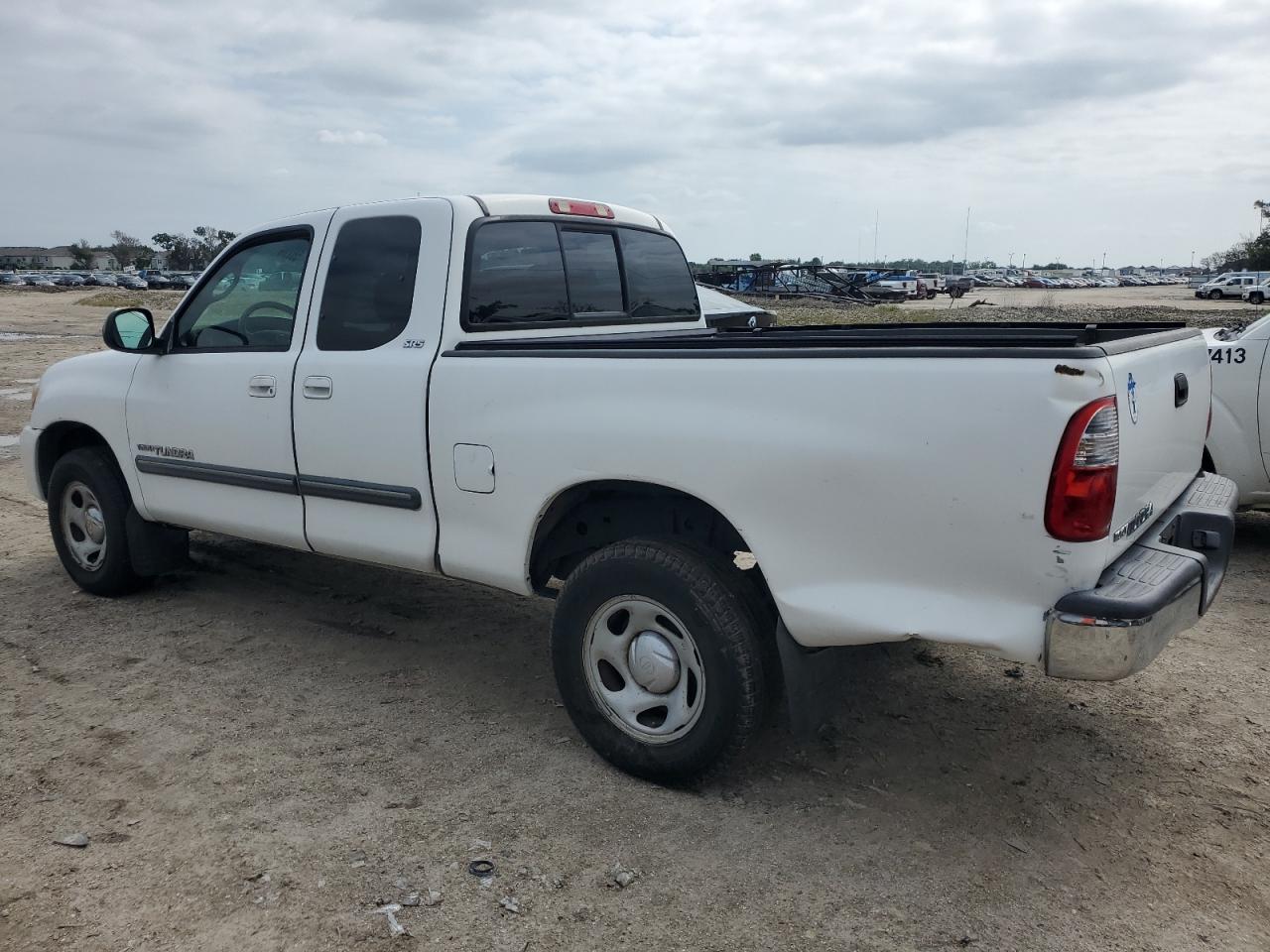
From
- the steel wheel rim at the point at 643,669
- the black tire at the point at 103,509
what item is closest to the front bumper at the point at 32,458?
the black tire at the point at 103,509

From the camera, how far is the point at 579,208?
4.66 m

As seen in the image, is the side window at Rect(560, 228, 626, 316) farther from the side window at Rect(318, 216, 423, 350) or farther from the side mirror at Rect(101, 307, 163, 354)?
the side mirror at Rect(101, 307, 163, 354)

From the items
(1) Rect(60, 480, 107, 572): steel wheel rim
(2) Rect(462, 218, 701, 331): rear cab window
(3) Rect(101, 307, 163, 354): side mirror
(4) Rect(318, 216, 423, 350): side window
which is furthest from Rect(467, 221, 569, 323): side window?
(1) Rect(60, 480, 107, 572): steel wheel rim

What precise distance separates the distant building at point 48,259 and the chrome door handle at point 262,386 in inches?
5652

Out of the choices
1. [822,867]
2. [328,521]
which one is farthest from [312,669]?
[822,867]

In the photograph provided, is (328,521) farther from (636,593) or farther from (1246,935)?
(1246,935)

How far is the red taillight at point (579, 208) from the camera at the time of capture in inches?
178

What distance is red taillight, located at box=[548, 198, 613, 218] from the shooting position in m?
4.53

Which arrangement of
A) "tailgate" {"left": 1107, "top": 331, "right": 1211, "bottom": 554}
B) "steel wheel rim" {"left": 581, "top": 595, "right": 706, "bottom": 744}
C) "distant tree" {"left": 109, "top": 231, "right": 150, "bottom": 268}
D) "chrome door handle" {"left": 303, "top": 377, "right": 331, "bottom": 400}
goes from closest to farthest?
"tailgate" {"left": 1107, "top": 331, "right": 1211, "bottom": 554}
"steel wheel rim" {"left": 581, "top": 595, "right": 706, "bottom": 744}
"chrome door handle" {"left": 303, "top": 377, "right": 331, "bottom": 400}
"distant tree" {"left": 109, "top": 231, "right": 150, "bottom": 268}

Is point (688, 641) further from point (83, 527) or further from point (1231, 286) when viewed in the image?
point (1231, 286)

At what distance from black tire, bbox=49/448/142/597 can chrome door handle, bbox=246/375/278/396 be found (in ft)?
4.37

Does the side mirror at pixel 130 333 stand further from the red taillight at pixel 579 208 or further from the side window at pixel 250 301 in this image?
the red taillight at pixel 579 208

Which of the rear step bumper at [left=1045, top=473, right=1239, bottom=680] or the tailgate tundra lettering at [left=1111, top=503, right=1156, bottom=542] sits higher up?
the tailgate tundra lettering at [left=1111, top=503, right=1156, bottom=542]

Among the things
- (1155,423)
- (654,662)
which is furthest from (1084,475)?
(654,662)
